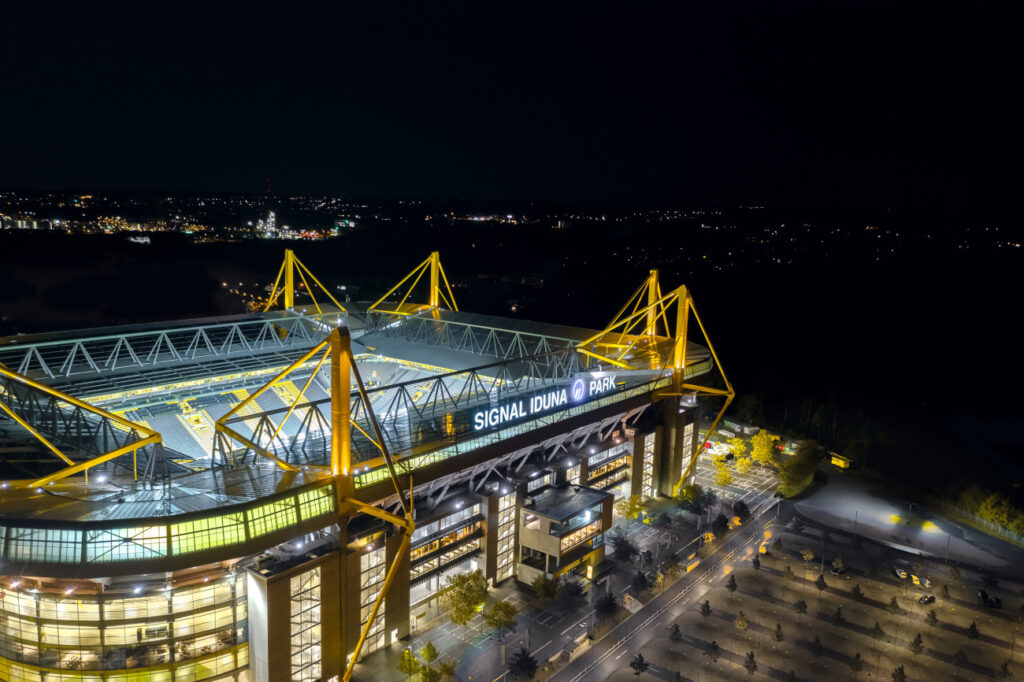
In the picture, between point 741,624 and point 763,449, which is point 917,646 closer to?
point 741,624

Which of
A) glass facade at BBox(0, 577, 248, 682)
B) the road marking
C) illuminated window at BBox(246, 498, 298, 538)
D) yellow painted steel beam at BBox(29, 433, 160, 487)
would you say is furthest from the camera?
the road marking

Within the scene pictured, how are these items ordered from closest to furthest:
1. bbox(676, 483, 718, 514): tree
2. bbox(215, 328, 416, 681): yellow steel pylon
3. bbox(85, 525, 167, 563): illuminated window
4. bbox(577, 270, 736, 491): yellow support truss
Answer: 1. bbox(85, 525, 167, 563): illuminated window
2. bbox(215, 328, 416, 681): yellow steel pylon
3. bbox(676, 483, 718, 514): tree
4. bbox(577, 270, 736, 491): yellow support truss

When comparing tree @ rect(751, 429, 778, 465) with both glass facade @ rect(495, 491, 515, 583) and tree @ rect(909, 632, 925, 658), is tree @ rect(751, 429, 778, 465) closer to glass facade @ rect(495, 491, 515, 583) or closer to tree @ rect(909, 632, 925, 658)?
tree @ rect(909, 632, 925, 658)

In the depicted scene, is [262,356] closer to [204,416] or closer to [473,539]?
[204,416]

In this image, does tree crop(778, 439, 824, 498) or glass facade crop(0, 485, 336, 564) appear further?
tree crop(778, 439, 824, 498)

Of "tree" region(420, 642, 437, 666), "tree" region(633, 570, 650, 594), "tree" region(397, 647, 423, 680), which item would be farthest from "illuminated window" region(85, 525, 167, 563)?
"tree" region(633, 570, 650, 594)
